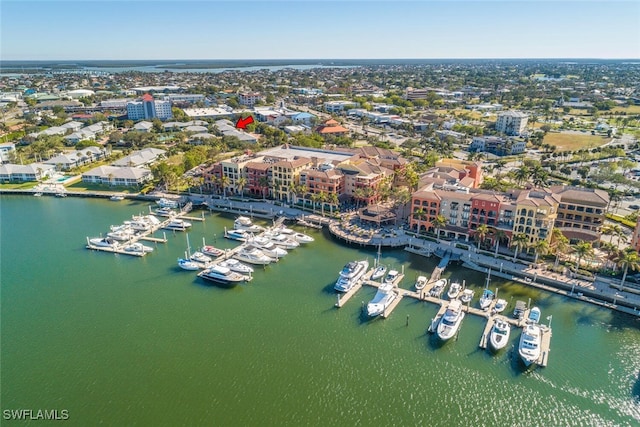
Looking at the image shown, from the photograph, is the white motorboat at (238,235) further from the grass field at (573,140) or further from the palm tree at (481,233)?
the grass field at (573,140)

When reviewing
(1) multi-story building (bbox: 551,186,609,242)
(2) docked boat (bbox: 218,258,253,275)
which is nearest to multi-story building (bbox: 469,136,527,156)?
(1) multi-story building (bbox: 551,186,609,242)

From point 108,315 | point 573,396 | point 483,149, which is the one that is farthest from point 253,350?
point 483,149

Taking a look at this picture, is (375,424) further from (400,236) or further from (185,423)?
(400,236)

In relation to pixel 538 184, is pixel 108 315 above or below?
below

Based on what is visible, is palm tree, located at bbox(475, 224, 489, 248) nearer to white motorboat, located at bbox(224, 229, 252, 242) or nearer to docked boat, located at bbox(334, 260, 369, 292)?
docked boat, located at bbox(334, 260, 369, 292)

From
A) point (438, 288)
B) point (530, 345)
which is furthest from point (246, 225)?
point (530, 345)

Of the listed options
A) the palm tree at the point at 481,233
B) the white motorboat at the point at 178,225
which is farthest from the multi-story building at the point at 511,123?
the white motorboat at the point at 178,225

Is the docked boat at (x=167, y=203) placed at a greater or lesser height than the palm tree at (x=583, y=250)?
lesser
